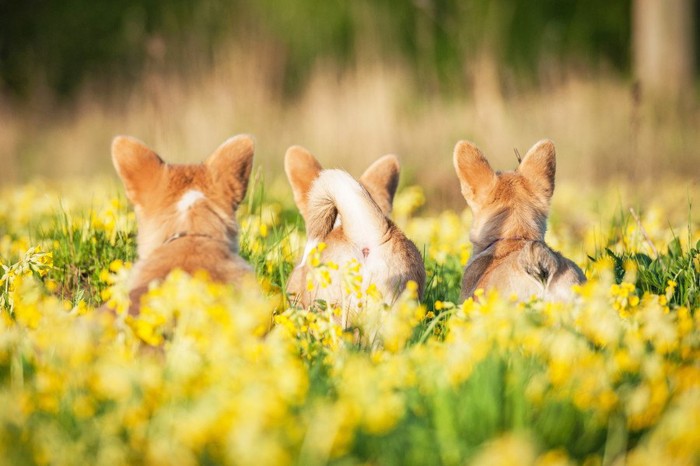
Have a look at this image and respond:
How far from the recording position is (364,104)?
1084cm

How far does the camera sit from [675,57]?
44.3 ft

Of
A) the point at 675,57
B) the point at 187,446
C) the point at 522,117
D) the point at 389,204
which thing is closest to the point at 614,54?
the point at 675,57

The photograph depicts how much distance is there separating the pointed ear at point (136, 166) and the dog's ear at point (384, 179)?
159 centimetres

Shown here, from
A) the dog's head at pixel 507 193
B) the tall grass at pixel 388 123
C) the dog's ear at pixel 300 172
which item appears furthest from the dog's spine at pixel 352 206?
the tall grass at pixel 388 123

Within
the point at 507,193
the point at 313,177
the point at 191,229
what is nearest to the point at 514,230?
the point at 507,193

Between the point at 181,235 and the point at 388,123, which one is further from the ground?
the point at 181,235

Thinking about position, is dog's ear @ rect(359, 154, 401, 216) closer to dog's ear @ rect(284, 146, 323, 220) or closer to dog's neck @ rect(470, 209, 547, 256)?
dog's ear @ rect(284, 146, 323, 220)

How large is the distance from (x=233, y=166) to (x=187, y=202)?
299 mm

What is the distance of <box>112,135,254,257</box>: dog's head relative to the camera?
12.8 feet

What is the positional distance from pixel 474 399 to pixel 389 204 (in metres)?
2.71

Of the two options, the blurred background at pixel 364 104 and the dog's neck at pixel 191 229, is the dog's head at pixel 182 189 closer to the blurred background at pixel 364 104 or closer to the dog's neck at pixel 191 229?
the dog's neck at pixel 191 229

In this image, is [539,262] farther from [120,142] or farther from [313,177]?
[120,142]

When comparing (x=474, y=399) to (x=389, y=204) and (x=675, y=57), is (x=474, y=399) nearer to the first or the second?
(x=389, y=204)

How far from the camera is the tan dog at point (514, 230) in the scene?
3.89m
